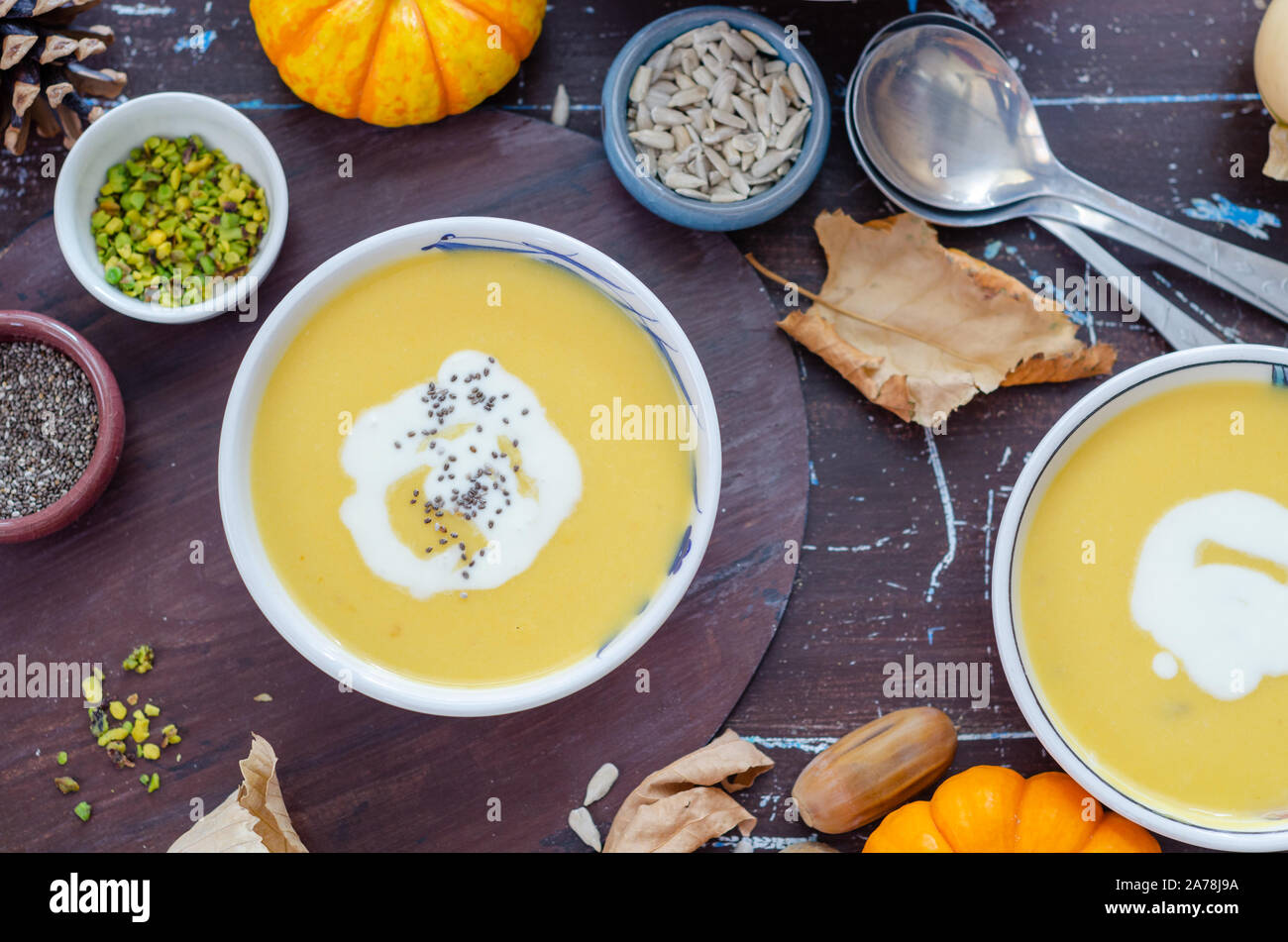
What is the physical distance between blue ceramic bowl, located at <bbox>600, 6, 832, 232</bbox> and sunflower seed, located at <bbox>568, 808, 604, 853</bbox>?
77 centimetres

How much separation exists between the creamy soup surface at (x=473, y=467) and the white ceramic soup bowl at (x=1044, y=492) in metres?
0.39

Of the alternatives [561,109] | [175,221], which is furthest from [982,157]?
[175,221]

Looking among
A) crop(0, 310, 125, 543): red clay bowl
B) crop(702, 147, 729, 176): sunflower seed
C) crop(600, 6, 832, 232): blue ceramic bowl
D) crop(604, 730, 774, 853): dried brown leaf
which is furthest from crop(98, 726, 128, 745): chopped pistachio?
crop(702, 147, 729, 176): sunflower seed

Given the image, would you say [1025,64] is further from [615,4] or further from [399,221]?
[399,221]

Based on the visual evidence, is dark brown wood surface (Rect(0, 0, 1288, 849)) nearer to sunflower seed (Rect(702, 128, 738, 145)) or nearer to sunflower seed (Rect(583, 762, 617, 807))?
sunflower seed (Rect(583, 762, 617, 807))

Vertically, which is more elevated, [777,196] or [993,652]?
[777,196]

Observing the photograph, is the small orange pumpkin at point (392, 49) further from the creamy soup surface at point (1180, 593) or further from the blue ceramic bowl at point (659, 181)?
the creamy soup surface at point (1180, 593)

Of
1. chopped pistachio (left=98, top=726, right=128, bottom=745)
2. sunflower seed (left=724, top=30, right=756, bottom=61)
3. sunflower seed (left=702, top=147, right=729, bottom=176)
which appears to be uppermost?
sunflower seed (left=724, top=30, right=756, bottom=61)

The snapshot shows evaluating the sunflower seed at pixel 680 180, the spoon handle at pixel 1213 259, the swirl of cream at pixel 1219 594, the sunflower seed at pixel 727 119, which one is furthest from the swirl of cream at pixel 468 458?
the spoon handle at pixel 1213 259

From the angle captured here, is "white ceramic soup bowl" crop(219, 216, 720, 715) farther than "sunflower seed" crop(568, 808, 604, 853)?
No

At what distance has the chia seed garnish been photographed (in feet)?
4.18
